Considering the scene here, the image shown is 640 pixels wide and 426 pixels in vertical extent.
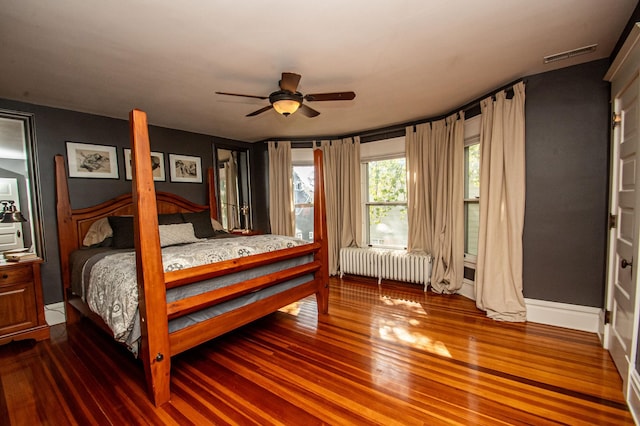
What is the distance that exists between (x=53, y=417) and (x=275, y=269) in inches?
67.9

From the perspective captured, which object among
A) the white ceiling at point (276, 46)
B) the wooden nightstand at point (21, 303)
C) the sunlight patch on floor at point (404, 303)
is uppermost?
the white ceiling at point (276, 46)

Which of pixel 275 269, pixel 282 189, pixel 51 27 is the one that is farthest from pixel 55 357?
pixel 282 189

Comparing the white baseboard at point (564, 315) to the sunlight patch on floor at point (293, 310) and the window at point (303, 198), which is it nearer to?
the sunlight patch on floor at point (293, 310)

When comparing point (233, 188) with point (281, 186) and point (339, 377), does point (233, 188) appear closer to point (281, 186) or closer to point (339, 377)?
point (281, 186)

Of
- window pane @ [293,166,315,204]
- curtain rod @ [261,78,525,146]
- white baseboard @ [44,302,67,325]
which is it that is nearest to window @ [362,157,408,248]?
curtain rod @ [261,78,525,146]

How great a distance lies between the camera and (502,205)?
117 inches

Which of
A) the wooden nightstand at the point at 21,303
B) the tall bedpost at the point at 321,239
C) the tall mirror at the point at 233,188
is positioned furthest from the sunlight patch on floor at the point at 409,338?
the wooden nightstand at the point at 21,303

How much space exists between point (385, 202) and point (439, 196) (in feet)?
3.21

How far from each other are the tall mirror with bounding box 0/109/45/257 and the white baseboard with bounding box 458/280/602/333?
5.25 metres

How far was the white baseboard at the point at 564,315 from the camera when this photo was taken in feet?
8.51

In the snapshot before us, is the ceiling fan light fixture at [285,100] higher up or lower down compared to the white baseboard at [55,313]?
higher up

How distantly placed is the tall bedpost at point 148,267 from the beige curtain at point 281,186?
10.6ft

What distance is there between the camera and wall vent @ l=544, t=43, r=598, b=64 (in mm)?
2260

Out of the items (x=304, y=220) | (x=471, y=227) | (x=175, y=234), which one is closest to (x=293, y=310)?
(x=175, y=234)
